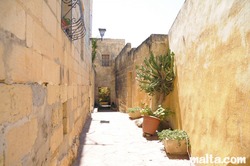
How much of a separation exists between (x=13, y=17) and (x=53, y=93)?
3.67 ft

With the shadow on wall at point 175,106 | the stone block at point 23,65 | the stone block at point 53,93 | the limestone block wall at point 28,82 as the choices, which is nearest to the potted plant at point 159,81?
the shadow on wall at point 175,106

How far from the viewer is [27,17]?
1332 millimetres

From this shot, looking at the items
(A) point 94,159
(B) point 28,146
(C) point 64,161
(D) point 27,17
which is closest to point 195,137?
(A) point 94,159

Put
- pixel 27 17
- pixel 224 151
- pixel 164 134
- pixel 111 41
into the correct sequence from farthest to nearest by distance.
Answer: pixel 111 41 → pixel 164 134 → pixel 224 151 → pixel 27 17

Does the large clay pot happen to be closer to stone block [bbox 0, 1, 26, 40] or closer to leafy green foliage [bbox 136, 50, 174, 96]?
leafy green foliage [bbox 136, 50, 174, 96]

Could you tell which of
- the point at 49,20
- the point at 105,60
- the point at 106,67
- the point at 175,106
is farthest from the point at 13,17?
the point at 105,60

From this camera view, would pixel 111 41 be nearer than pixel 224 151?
No

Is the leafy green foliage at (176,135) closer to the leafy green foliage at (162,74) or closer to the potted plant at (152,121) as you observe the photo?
the potted plant at (152,121)

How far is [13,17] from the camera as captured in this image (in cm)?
112

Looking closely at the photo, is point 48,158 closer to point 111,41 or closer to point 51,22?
point 51,22

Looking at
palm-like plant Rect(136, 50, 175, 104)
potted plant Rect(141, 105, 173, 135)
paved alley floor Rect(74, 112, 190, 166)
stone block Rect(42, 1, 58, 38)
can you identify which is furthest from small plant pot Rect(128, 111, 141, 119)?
stone block Rect(42, 1, 58, 38)

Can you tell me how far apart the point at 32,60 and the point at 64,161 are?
1784mm

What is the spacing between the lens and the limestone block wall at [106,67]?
17.4 metres

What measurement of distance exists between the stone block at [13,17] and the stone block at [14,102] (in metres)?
0.31
